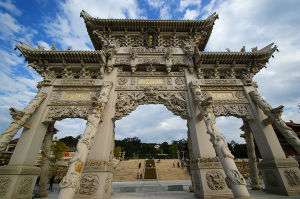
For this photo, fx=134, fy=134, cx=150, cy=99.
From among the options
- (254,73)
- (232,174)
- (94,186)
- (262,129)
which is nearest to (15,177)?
(94,186)

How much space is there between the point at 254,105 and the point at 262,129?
4.16ft

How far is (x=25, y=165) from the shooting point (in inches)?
212

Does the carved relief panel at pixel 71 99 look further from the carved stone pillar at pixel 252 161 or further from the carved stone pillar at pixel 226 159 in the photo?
the carved stone pillar at pixel 252 161

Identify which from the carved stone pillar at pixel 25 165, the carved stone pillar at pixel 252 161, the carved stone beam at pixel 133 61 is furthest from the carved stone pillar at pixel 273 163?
the carved stone pillar at pixel 25 165

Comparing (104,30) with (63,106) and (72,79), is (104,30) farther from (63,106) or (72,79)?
(63,106)

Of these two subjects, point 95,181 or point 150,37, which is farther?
point 150,37

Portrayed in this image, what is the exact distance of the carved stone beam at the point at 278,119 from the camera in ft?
17.2

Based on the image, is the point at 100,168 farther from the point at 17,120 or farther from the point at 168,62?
the point at 168,62

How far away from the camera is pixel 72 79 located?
24.4 feet

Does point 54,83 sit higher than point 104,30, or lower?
lower

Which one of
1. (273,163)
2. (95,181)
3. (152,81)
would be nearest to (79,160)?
(95,181)

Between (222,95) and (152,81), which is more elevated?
(152,81)

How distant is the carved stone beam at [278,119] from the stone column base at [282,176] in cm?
92

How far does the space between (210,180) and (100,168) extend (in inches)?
173
